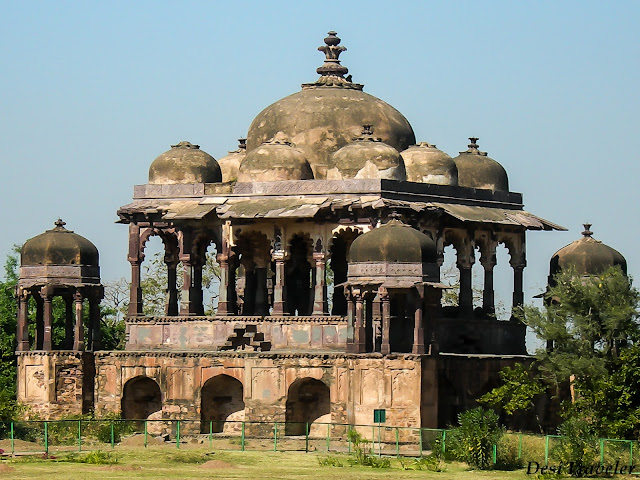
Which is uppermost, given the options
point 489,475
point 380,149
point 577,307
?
point 380,149

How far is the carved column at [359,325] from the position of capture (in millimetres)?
59500

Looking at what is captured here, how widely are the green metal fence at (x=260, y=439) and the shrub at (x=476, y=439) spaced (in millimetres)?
273

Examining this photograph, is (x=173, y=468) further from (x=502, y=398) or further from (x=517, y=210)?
(x=517, y=210)

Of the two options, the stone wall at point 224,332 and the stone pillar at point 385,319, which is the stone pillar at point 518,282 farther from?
the stone pillar at point 385,319

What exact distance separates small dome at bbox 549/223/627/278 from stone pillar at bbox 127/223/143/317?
11696 mm

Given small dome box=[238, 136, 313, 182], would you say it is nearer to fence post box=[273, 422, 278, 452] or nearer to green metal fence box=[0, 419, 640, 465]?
green metal fence box=[0, 419, 640, 465]

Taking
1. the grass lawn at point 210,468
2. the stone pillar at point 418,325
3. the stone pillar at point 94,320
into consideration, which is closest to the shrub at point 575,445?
the grass lawn at point 210,468

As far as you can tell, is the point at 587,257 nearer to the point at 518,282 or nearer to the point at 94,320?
the point at 518,282

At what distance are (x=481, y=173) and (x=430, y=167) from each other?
2.81m

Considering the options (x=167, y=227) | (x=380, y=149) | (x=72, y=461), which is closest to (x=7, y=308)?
(x=167, y=227)

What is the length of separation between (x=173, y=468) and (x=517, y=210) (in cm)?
1890

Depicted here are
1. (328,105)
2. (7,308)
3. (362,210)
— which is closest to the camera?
(362,210)

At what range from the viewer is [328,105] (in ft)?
218

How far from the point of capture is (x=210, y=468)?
174 feet
